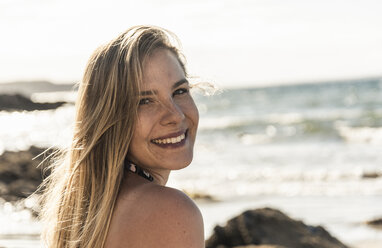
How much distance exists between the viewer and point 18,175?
10992mm

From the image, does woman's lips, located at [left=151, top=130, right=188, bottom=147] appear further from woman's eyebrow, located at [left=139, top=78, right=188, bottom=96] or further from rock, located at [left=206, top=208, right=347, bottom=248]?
rock, located at [left=206, top=208, right=347, bottom=248]

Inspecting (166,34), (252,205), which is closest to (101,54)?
(166,34)

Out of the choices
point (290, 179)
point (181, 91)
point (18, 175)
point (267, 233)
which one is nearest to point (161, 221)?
point (181, 91)

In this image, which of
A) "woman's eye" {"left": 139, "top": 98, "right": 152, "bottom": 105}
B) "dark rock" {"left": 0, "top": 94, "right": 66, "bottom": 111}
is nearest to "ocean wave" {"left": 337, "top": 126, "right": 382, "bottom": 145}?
"woman's eye" {"left": 139, "top": 98, "right": 152, "bottom": 105}

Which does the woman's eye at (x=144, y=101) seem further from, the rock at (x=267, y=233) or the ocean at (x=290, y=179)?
the rock at (x=267, y=233)

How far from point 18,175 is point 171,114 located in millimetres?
9092

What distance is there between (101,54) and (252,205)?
8.68 meters

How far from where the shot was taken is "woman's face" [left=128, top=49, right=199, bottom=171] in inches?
95.0

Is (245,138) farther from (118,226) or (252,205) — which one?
(118,226)

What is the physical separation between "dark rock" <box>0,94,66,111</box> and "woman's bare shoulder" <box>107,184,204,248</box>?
51541mm

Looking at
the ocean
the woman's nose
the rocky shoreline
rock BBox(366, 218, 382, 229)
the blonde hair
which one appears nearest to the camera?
the blonde hair

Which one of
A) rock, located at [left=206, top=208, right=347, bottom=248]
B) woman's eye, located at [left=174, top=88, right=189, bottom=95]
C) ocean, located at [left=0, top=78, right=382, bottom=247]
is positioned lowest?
ocean, located at [left=0, top=78, right=382, bottom=247]

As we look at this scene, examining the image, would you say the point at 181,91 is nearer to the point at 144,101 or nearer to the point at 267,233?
the point at 144,101

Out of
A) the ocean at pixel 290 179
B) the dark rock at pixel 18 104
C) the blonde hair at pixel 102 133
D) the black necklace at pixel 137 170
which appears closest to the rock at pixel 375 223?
the ocean at pixel 290 179
